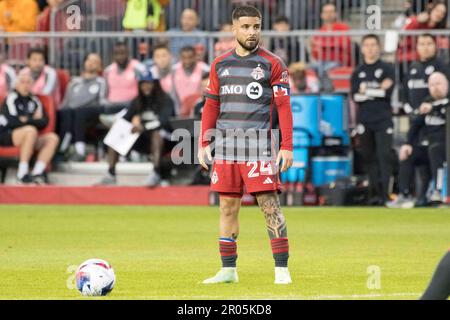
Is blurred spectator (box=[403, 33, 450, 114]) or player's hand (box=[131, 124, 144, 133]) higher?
blurred spectator (box=[403, 33, 450, 114])

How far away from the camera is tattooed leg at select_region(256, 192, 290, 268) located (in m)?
A: 12.3

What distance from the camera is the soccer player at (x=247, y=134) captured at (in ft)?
40.2

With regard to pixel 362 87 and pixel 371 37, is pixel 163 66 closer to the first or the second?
pixel 362 87

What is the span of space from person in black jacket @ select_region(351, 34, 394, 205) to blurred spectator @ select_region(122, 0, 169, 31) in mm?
4974

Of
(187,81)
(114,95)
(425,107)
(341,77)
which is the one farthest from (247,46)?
(341,77)

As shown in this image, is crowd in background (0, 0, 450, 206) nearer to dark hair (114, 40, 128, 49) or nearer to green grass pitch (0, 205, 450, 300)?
dark hair (114, 40, 128, 49)

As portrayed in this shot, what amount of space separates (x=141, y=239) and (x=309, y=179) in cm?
661

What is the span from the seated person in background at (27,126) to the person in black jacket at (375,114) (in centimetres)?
572

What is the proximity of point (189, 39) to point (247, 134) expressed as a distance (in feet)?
43.8

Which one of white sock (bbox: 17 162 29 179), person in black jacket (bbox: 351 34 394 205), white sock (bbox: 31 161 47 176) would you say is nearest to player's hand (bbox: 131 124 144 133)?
white sock (bbox: 31 161 47 176)

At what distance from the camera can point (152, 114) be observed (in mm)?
24141

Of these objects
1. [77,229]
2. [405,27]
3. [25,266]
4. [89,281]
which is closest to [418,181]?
[405,27]
